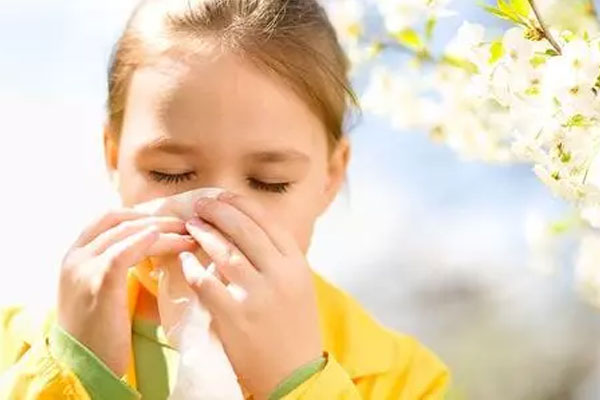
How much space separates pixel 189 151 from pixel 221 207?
68 millimetres

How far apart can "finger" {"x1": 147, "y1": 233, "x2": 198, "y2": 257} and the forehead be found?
9 centimetres

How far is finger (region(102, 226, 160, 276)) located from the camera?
118cm

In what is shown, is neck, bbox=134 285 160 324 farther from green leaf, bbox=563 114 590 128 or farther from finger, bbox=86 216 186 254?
green leaf, bbox=563 114 590 128

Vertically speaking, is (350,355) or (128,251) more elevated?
(128,251)

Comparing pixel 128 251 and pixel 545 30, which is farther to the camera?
pixel 128 251

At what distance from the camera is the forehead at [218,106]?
1.25 m

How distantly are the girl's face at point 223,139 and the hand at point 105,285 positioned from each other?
0.22 feet

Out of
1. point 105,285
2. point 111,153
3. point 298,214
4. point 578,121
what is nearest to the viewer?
point 578,121

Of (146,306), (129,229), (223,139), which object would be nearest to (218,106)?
(223,139)

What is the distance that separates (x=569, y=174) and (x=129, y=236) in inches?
16.3

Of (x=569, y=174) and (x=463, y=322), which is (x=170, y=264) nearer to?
(x=569, y=174)

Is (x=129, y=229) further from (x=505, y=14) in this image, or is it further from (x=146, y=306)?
(x=505, y=14)

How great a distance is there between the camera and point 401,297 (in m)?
3.24

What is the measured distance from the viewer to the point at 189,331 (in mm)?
1214
